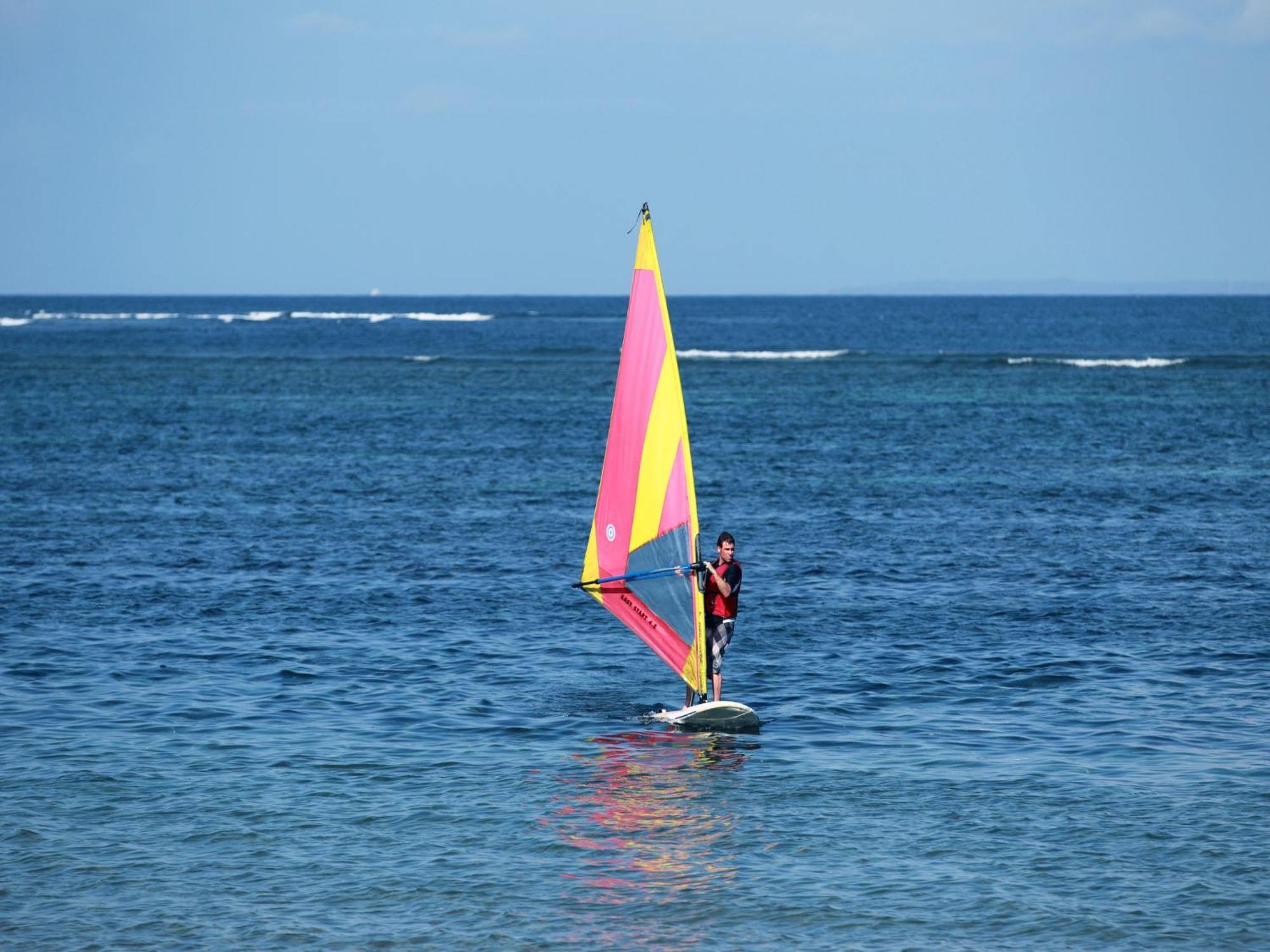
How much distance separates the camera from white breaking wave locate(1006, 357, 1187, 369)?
11281 centimetres

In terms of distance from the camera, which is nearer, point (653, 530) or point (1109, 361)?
point (653, 530)

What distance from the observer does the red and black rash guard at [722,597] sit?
67.7 ft

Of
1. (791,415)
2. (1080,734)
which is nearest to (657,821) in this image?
(1080,734)

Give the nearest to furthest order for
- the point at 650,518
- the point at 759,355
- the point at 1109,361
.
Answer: the point at 650,518 → the point at 1109,361 → the point at 759,355

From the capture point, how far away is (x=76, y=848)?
16.5m

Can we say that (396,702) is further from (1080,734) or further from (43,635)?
(1080,734)

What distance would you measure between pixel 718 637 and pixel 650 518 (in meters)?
1.97

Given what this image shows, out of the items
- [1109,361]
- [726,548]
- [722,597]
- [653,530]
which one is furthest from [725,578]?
[1109,361]

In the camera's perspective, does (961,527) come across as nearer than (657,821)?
No

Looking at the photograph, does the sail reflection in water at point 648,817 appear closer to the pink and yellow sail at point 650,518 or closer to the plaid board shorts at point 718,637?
the plaid board shorts at point 718,637

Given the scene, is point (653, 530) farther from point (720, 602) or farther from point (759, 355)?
point (759, 355)

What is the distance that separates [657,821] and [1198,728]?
8460 millimetres

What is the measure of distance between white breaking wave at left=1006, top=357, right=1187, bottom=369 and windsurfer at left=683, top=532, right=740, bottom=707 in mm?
96124

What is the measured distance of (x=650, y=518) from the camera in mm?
21109
